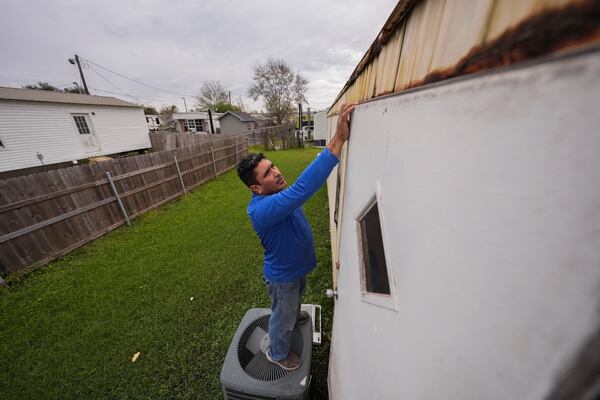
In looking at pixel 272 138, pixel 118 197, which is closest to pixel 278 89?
pixel 272 138

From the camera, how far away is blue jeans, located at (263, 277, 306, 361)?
2098mm

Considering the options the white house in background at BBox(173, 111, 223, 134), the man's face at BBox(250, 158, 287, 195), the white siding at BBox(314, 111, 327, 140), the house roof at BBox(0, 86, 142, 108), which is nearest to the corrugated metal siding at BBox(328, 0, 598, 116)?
the man's face at BBox(250, 158, 287, 195)

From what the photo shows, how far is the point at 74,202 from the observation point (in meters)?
5.20

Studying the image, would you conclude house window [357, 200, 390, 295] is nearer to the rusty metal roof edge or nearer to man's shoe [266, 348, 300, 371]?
the rusty metal roof edge

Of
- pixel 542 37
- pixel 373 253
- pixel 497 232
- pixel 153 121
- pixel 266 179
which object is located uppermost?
pixel 542 37

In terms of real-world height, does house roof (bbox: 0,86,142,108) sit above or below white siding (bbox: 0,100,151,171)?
above

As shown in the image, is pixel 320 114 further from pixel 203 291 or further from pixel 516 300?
pixel 516 300

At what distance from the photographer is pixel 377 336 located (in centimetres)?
90

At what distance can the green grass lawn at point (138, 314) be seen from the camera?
276cm

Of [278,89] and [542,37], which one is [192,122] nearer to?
[278,89]

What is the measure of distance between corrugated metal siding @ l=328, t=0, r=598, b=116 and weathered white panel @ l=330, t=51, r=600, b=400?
0.08 m

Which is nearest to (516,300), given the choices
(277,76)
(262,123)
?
(277,76)

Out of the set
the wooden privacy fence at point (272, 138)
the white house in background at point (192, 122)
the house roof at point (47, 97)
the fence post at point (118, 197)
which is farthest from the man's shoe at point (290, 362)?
the white house in background at point (192, 122)

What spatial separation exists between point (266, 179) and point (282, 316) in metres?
1.24
